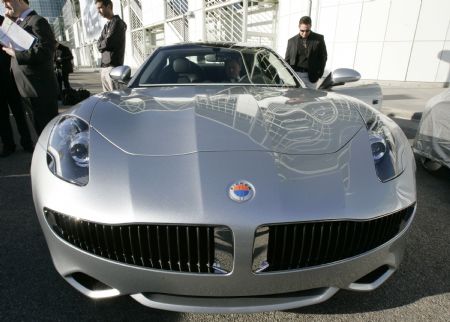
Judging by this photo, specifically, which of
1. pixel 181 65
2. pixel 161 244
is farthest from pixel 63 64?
pixel 161 244

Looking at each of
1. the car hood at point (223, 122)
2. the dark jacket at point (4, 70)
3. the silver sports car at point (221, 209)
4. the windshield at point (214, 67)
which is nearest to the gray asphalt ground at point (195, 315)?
the silver sports car at point (221, 209)

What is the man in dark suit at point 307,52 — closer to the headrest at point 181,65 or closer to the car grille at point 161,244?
the headrest at point 181,65

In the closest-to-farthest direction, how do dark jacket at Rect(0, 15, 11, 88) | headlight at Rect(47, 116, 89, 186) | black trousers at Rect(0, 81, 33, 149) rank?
headlight at Rect(47, 116, 89, 186)
dark jacket at Rect(0, 15, 11, 88)
black trousers at Rect(0, 81, 33, 149)

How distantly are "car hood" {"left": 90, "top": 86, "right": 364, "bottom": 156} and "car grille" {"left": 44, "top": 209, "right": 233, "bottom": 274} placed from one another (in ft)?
1.15

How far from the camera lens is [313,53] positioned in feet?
15.2

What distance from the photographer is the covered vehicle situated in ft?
9.23

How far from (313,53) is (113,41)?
2894 mm

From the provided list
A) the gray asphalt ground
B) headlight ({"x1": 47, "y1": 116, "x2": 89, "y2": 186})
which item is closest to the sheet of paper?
the gray asphalt ground

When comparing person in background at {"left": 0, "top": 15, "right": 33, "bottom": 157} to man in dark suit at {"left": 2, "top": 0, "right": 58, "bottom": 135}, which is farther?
person in background at {"left": 0, "top": 15, "right": 33, "bottom": 157}

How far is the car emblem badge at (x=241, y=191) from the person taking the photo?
1142 mm

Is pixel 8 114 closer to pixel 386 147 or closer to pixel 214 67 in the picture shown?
pixel 214 67

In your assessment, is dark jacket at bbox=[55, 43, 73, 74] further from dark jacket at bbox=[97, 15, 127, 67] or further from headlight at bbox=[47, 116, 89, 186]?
headlight at bbox=[47, 116, 89, 186]

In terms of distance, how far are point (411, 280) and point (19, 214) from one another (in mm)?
2657

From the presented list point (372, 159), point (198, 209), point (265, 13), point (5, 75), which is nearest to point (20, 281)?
point (198, 209)
